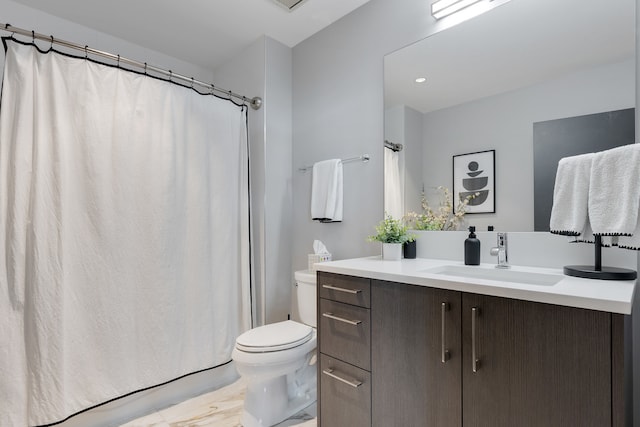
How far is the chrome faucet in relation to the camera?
4.61 feet

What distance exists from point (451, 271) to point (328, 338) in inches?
25.5

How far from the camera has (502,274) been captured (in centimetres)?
135

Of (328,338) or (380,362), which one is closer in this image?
(380,362)

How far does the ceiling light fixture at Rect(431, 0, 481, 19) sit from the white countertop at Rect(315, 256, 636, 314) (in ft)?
4.18

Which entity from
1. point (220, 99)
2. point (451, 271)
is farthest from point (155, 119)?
point (451, 271)

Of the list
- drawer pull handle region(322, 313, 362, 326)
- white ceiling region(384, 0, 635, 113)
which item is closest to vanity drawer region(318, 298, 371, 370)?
drawer pull handle region(322, 313, 362, 326)

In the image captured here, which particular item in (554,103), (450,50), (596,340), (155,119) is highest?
(450,50)

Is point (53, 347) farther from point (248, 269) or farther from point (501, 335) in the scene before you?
point (501, 335)

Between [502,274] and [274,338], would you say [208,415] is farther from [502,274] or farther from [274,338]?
[502,274]

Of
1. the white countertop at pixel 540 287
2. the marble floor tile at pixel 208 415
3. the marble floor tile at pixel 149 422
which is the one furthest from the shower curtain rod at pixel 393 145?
the marble floor tile at pixel 149 422

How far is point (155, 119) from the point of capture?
196cm

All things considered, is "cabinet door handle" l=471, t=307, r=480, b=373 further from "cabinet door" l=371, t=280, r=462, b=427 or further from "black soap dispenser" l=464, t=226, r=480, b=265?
"black soap dispenser" l=464, t=226, r=480, b=265

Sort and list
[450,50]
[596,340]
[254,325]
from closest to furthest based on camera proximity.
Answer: [596,340], [450,50], [254,325]

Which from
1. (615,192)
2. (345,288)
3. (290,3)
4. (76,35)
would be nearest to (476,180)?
(615,192)
